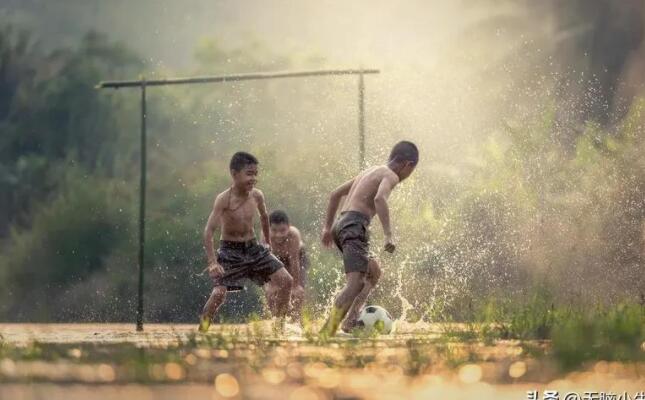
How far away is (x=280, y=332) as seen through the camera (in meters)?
11.4

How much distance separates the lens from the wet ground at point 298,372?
5406 mm

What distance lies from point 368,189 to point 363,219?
25cm

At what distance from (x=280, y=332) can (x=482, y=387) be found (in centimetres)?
582

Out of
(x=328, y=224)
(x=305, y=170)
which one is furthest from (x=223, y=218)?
(x=305, y=170)

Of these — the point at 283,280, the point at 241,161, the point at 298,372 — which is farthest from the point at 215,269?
the point at 298,372

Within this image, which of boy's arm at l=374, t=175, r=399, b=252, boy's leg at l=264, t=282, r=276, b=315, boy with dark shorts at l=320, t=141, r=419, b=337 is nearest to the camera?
boy's arm at l=374, t=175, r=399, b=252

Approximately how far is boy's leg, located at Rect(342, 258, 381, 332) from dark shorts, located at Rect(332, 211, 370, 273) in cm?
24

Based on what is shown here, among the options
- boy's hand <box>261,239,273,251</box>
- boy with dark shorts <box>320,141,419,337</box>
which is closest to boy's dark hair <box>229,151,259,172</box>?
boy's hand <box>261,239,273,251</box>

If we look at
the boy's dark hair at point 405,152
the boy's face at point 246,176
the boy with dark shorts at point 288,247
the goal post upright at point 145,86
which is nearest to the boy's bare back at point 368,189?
the boy's dark hair at point 405,152

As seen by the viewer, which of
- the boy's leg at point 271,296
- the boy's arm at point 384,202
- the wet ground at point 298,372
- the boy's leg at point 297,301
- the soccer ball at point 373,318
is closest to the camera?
the wet ground at point 298,372

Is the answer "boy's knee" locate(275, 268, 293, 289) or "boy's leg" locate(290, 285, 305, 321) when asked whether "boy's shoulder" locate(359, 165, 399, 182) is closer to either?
"boy's knee" locate(275, 268, 293, 289)

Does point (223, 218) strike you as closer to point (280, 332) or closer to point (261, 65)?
point (280, 332)

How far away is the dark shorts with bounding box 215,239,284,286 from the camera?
12.9 m

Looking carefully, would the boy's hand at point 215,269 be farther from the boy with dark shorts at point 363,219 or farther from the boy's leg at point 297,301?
the boy's leg at point 297,301
